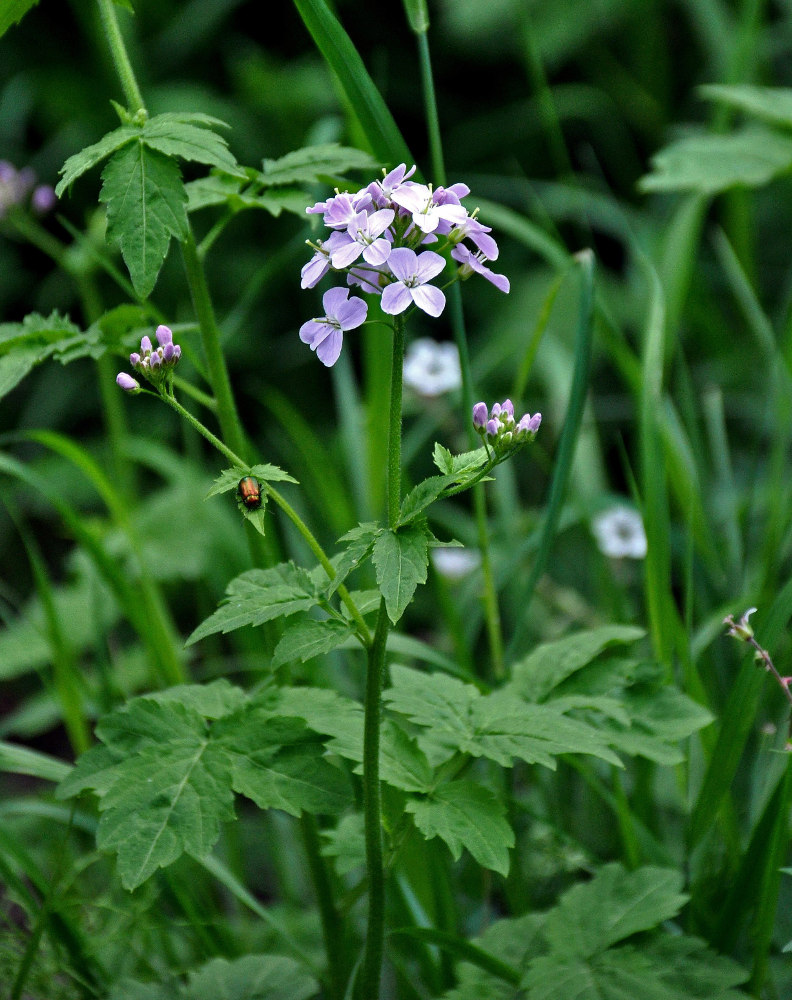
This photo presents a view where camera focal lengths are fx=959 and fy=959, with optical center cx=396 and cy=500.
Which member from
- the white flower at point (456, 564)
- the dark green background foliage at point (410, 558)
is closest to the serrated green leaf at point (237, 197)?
the dark green background foliage at point (410, 558)

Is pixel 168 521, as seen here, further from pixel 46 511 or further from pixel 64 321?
pixel 64 321

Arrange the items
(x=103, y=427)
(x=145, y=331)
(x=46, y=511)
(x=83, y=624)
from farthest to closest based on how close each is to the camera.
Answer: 1. (x=103, y=427)
2. (x=46, y=511)
3. (x=83, y=624)
4. (x=145, y=331)

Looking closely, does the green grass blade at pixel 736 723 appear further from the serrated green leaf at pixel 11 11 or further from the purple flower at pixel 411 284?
the serrated green leaf at pixel 11 11

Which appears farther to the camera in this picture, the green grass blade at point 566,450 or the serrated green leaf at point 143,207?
the green grass blade at point 566,450

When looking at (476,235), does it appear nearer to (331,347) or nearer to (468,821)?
(331,347)

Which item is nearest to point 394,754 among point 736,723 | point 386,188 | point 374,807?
point 374,807

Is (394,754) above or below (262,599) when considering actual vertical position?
below

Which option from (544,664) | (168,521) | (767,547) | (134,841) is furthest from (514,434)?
(168,521)
